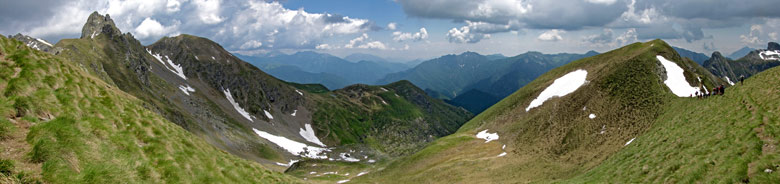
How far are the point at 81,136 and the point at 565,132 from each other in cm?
6377

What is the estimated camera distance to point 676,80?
66.5 meters

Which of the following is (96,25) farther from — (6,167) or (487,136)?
(6,167)

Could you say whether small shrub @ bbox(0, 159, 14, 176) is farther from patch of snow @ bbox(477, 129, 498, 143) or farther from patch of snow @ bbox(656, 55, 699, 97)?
patch of snow @ bbox(477, 129, 498, 143)

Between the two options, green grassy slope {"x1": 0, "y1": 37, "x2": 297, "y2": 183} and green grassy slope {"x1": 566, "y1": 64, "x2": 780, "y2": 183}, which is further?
green grassy slope {"x1": 566, "y1": 64, "x2": 780, "y2": 183}

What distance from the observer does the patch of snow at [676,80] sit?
202ft

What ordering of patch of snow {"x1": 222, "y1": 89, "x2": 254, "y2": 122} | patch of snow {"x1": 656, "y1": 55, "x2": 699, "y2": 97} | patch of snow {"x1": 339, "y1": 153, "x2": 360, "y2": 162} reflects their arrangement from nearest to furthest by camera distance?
patch of snow {"x1": 656, "y1": 55, "x2": 699, "y2": 97} < patch of snow {"x1": 339, "y1": 153, "x2": 360, "y2": 162} < patch of snow {"x1": 222, "y1": 89, "x2": 254, "y2": 122}

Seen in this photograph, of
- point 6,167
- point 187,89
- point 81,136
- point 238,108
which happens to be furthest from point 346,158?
point 6,167

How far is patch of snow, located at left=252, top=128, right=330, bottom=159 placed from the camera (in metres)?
163

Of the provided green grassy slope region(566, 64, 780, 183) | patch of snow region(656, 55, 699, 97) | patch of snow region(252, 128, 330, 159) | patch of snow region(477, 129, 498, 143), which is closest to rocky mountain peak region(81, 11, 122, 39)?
patch of snow region(252, 128, 330, 159)

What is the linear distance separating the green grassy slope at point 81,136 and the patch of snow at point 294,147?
14018 cm

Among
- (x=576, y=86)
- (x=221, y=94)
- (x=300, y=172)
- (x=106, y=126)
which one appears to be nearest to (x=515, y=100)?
(x=576, y=86)

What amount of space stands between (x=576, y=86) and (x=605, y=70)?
252 inches

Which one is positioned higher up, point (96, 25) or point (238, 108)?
point (96, 25)

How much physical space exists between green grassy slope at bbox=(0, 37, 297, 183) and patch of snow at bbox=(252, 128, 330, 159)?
14018 centimetres
